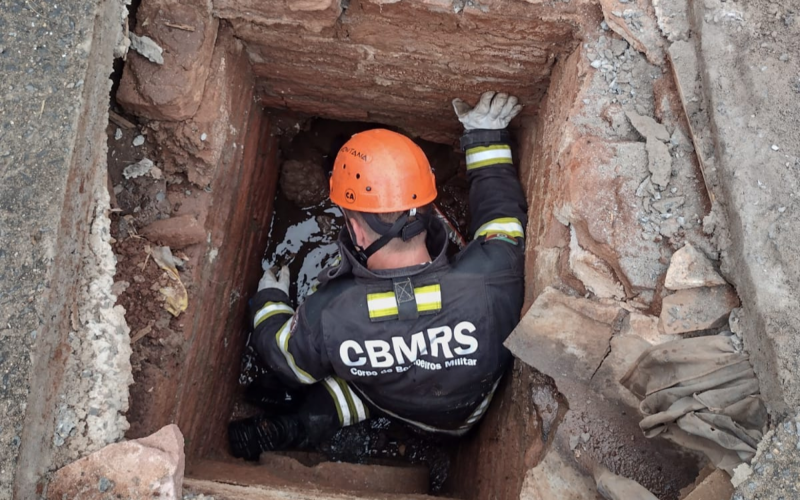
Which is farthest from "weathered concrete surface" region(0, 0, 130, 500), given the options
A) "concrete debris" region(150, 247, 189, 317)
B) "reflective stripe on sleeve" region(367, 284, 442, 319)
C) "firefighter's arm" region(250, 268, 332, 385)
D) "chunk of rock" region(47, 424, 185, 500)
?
"reflective stripe on sleeve" region(367, 284, 442, 319)

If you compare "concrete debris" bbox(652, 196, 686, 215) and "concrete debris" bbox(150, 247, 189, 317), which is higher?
"concrete debris" bbox(652, 196, 686, 215)

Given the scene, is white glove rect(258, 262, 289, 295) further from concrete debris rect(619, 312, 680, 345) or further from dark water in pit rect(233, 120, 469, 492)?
concrete debris rect(619, 312, 680, 345)

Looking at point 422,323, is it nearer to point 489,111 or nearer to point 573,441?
point 573,441

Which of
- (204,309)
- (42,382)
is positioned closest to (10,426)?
(42,382)

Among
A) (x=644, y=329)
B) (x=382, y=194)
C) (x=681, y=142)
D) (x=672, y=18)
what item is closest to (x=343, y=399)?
(x=382, y=194)

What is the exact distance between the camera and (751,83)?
8.11 ft

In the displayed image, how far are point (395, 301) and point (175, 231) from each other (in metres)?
1.07

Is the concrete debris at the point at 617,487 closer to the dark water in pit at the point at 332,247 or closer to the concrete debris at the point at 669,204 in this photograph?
the concrete debris at the point at 669,204

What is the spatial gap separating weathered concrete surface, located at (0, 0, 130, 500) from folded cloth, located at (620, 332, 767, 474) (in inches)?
78.0

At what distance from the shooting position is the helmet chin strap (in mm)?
3014

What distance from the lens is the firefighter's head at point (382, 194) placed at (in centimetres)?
305

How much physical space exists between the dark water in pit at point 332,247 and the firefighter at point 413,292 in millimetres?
634

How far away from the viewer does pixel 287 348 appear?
3.12 meters

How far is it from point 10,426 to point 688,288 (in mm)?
2376
